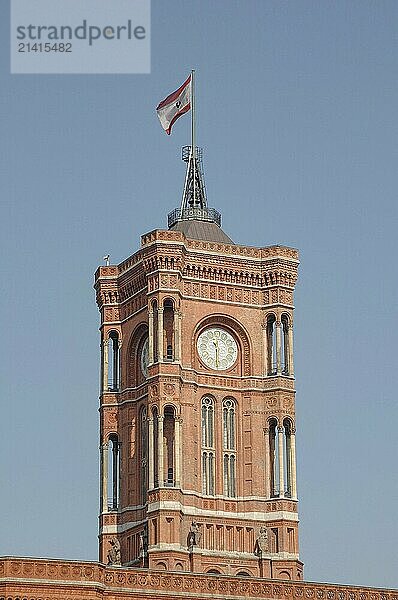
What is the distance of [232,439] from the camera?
3696 inches

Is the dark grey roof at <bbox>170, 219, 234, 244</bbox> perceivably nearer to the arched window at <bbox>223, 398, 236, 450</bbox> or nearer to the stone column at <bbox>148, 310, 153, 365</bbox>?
the stone column at <bbox>148, 310, 153, 365</bbox>

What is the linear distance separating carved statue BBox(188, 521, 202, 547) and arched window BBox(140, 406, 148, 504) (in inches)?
153

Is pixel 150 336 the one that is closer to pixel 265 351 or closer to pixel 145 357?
pixel 145 357

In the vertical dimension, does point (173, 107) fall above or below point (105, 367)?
above

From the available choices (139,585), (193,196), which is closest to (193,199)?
(193,196)

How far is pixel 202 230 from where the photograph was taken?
99.5 metres

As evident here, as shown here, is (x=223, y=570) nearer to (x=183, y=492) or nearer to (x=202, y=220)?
(x=183, y=492)

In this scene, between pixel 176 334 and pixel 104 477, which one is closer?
pixel 176 334

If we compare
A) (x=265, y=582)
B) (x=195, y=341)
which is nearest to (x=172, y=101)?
(x=195, y=341)

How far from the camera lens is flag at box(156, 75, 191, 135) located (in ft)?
328

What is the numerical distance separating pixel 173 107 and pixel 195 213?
672 cm

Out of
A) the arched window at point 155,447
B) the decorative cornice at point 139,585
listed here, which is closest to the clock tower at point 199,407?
the arched window at point 155,447

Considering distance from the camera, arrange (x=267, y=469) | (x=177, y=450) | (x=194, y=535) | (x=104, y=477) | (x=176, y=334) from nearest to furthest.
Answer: (x=194, y=535) → (x=177, y=450) → (x=176, y=334) → (x=267, y=469) → (x=104, y=477)

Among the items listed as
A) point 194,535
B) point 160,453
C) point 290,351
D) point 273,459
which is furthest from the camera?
point 290,351
